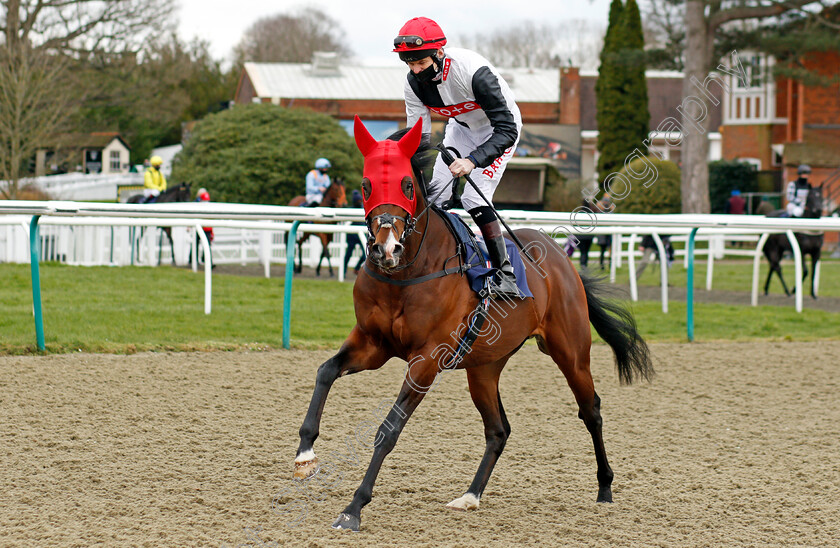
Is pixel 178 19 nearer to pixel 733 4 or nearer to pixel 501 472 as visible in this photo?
pixel 733 4

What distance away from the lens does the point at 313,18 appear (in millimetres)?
56688

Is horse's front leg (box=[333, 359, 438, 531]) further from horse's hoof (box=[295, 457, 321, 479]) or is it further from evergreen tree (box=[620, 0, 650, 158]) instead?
evergreen tree (box=[620, 0, 650, 158])

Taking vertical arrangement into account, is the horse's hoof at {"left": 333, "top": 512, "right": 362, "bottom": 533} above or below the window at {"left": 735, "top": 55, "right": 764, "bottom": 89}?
below

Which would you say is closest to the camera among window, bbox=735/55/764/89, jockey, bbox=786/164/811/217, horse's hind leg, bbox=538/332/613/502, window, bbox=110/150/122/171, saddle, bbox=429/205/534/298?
saddle, bbox=429/205/534/298

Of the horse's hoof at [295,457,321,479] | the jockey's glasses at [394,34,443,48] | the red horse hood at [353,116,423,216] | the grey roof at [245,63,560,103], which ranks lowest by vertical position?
the horse's hoof at [295,457,321,479]

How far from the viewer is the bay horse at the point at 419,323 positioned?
367 cm

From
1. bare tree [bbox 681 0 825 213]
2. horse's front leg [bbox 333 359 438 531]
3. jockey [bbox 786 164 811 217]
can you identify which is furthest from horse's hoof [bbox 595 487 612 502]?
bare tree [bbox 681 0 825 213]

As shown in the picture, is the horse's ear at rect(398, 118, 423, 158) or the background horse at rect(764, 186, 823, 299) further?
the background horse at rect(764, 186, 823, 299)

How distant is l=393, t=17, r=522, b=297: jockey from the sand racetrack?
107cm

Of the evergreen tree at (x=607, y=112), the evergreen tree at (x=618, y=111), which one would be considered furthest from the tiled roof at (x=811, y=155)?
the evergreen tree at (x=607, y=112)

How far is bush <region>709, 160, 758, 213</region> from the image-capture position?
98.4 ft

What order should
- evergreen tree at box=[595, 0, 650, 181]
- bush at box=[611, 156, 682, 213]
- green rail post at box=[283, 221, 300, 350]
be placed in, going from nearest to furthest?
green rail post at box=[283, 221, 300, 350]
bush at box=[611, 156, 682, 213]
evergreen tree at box=[595, 0, 650, 181]

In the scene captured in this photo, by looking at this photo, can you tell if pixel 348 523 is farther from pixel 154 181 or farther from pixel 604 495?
pixel 154 181

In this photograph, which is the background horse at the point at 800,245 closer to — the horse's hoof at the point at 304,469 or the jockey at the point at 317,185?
the jockey at the point at 317,185
